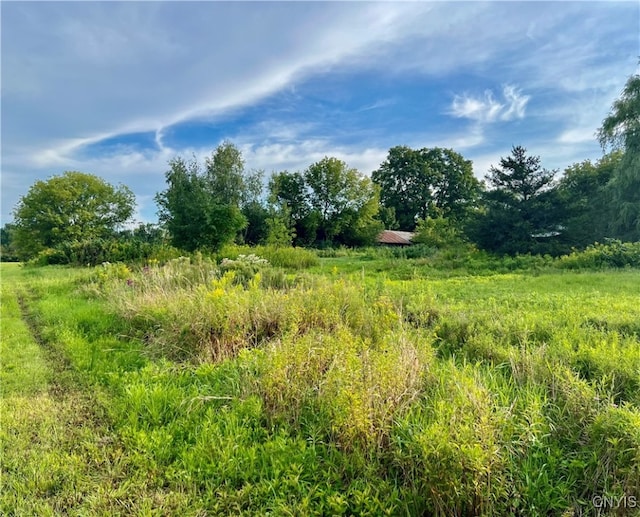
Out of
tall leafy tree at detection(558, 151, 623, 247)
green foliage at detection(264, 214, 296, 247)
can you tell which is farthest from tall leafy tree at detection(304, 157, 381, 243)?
tall leafy tree at detection(558, 151, 623, 247)

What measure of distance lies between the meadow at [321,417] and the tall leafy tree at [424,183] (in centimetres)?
Answer: 4351

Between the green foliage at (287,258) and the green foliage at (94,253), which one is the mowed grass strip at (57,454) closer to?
the green foliage at (287,258)

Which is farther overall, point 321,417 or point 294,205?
point 294,205

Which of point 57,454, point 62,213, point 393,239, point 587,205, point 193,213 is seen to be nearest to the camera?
point 57,454

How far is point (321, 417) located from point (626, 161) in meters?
19.8

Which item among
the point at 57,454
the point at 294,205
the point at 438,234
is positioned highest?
the point at 294,205

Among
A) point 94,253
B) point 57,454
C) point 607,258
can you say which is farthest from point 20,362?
point 94,253

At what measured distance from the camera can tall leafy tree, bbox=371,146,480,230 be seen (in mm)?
46438

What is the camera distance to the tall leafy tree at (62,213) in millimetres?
31891

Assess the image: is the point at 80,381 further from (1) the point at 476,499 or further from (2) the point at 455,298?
(2) the point at 455,298

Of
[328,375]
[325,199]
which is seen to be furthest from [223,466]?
[325,199]

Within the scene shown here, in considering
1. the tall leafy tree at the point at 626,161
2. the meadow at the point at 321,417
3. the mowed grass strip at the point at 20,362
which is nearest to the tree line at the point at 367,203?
the tall leafy tree at the point at 626,161

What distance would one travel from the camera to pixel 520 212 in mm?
16734

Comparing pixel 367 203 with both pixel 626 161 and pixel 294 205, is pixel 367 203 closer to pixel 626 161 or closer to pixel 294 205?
pixel 294 205
